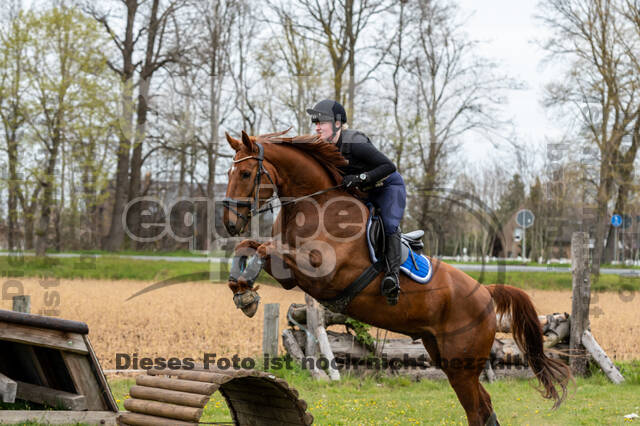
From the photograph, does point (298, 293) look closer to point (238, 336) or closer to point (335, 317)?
point (238, 336)

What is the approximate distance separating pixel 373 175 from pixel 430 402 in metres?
4.03

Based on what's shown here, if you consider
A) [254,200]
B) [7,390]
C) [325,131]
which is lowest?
[7,390]

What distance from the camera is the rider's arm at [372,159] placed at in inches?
190

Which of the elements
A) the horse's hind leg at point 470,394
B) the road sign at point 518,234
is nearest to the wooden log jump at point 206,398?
the horse's hind leg at point 470,394

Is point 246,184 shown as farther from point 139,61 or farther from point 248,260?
point 139,61

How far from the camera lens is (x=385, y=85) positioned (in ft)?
77.0

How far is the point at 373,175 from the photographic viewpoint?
4.80 m

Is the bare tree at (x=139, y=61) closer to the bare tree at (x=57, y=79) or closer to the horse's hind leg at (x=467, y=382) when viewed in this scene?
the bare tree at (x=57, y=79)

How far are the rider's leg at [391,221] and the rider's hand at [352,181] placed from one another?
1.08 ft

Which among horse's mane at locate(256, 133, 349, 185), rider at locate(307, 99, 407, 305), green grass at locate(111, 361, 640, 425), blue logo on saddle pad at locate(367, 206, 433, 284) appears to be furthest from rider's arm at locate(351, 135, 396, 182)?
green grass at locate(111, 361, 640, 425)

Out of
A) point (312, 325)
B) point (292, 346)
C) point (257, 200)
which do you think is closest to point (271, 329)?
point (292, 346)

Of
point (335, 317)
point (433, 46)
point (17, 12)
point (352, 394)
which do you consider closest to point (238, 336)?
point (335, 317)

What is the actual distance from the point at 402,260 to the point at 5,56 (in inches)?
823

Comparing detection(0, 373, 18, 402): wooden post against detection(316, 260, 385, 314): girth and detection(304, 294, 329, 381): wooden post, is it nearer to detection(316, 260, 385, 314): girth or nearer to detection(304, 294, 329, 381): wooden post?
detection(316, 260, 385, 314): girth
